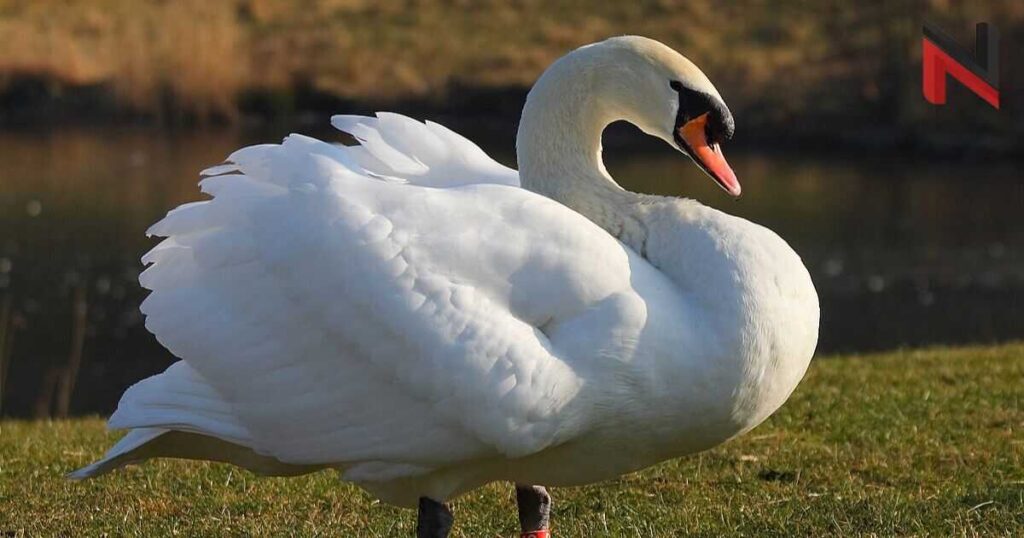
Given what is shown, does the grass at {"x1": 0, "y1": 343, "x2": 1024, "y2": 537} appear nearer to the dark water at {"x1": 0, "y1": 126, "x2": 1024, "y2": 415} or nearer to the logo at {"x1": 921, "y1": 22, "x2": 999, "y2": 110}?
the dark water at {"x1": 0, "y1": 126, "x2": 1024, "y2": 415}

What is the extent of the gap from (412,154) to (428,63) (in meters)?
22.7

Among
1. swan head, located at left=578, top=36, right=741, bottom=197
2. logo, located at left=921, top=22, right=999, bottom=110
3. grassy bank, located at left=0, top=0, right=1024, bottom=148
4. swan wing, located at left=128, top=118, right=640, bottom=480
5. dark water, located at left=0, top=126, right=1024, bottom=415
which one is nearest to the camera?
swan wing, located at left=128, top=118, right=640, bottom=480

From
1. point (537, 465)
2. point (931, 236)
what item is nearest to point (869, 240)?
point (931, 236)

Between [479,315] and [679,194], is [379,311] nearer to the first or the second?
[479,315]

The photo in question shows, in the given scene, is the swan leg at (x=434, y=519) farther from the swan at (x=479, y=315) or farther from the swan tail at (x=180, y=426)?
the swan tail at (x=180, y=426)

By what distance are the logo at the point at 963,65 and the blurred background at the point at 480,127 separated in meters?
0.42

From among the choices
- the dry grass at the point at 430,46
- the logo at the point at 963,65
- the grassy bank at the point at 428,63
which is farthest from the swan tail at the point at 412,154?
the dry grass at the point at 430,46

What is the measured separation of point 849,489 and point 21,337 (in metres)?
9.59

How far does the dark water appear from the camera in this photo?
13.4 metres

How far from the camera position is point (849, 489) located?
5.46m

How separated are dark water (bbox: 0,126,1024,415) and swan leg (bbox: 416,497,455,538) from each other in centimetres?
719

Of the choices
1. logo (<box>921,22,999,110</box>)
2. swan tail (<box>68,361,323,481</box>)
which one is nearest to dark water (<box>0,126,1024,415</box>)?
logo (<box>921,22,999,110</box>)

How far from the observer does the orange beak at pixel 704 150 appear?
4.34 m

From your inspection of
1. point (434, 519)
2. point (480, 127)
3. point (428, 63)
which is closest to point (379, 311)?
point (434, 519)
